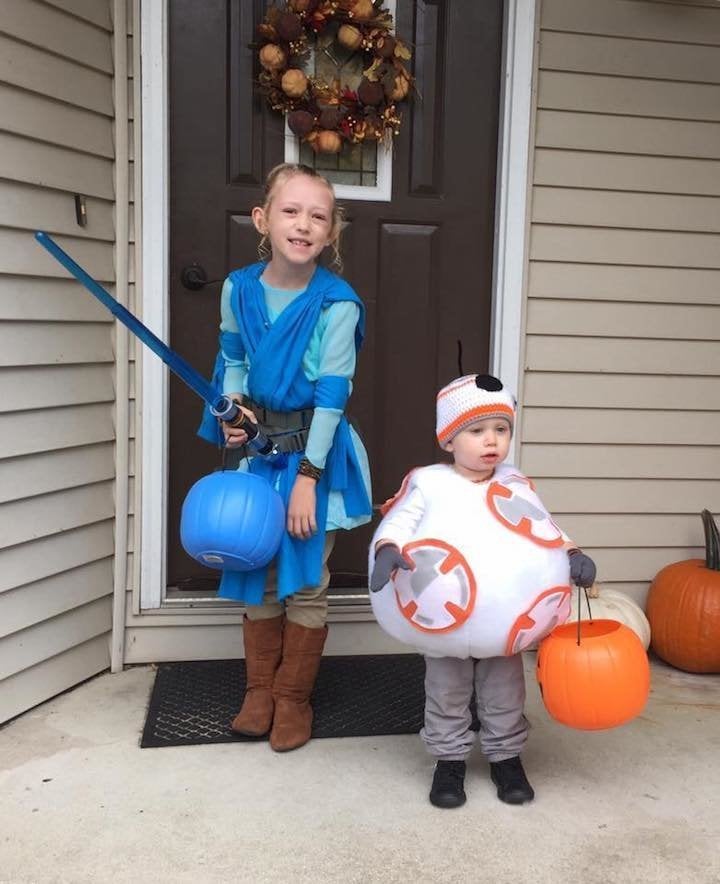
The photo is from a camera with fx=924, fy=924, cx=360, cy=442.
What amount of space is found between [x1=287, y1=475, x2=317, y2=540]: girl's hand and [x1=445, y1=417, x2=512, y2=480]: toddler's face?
1.46 ft

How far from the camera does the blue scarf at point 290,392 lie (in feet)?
8.07

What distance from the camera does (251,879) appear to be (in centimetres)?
198

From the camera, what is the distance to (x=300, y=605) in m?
2.64

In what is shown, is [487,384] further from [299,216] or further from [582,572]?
[299,216]

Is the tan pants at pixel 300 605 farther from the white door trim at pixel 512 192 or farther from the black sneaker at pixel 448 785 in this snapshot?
the white door trim at pixel 512 192

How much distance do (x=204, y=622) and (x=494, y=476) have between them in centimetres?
136

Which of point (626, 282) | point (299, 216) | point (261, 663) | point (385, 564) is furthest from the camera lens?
point (626, 282)

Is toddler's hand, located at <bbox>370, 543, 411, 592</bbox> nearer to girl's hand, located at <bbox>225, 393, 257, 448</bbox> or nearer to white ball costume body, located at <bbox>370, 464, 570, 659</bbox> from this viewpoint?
white ball costume body, located at <bbox>370, 464, 570, 659</bbox>

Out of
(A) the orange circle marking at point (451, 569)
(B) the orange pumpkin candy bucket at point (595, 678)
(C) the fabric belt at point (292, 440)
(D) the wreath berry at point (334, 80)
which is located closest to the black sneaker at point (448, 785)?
(B) the orange pumpkin candy bucket at point (595, 678)

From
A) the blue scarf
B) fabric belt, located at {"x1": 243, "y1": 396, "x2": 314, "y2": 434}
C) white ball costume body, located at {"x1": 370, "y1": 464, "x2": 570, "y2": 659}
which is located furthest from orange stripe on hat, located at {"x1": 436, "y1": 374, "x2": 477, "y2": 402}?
fabric belt, located at {"x1": 243, "y1": 396, "x2": 314, "y2": 434}

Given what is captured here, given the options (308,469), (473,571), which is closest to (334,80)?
(308,469)

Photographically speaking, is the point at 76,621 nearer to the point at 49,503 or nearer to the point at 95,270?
the point at 49,503

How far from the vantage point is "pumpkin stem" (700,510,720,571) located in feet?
10.8

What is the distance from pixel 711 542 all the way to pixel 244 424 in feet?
6.04
